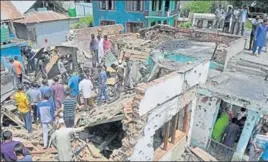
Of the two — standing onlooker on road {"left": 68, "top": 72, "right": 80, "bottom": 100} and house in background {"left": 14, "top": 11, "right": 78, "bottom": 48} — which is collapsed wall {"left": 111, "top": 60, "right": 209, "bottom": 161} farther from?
house in background {"left": 14, "top": 11, "right": 78, "bottom": 48}

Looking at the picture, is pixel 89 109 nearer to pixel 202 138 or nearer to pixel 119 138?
pixel 119 138

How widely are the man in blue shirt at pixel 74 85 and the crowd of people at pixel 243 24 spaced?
8745mm

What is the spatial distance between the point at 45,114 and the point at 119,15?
25.3m

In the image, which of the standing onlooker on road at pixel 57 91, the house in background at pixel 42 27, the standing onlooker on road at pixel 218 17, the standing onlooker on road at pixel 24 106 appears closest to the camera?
the standing onlooker on road at pixel 24 106

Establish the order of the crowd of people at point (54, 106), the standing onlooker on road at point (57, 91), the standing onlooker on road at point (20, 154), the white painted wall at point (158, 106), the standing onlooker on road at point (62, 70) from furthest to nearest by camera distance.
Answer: the standing onlooker on road at point (62, 70), the standing onlooker on road at point (57, 91), the white painted wall at point (158, 106), the crowd of people at point (54, 106), the standing onlooker on road at point (20, 154)

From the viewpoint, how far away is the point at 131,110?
282 inches

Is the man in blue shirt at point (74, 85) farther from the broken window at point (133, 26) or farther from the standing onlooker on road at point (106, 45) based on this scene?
the broken window at point (133, 26)

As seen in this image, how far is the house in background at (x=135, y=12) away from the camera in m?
30.4

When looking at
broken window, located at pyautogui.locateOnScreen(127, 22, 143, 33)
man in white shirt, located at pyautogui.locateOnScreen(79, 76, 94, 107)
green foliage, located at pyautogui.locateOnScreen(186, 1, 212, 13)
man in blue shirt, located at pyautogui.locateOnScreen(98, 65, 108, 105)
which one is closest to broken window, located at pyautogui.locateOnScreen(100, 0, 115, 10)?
broken window, located at pyautogui.locateOnScreen(127, 22, 143, 33)

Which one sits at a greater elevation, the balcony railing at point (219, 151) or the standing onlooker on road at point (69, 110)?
the standing onlooker on road at point (69, 110)

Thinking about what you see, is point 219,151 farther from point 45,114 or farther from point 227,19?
point 227,19

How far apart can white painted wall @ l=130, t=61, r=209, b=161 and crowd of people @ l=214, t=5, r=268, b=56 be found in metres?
6.00

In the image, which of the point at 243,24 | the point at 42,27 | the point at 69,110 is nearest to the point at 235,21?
the point at 243,24

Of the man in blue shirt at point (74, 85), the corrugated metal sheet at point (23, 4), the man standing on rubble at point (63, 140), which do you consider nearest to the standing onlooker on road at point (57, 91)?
the man in blue shirt at point (74, 85)
